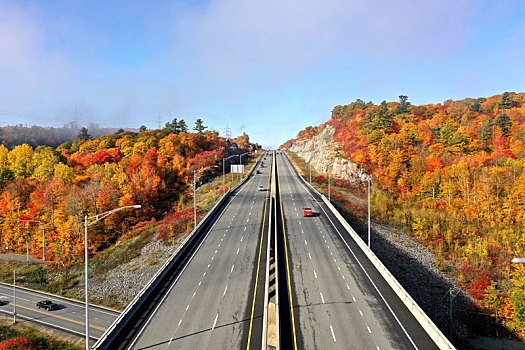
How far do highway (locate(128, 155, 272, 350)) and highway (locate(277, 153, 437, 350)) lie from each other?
10.9 ft

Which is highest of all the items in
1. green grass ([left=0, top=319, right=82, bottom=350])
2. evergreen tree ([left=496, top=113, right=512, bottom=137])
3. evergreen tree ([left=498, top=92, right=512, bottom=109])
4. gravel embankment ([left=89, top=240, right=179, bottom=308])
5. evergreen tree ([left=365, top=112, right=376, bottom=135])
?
evergreen tree ([left=498, top=92, right=512, bottom=109])

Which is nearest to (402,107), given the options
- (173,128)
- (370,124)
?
(370,124)

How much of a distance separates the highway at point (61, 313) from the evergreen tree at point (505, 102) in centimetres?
12939

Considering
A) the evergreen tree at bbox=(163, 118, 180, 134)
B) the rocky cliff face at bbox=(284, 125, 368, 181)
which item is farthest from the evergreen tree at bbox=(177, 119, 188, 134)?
the rocky cliff face at bbox=(284, 125, 368, 181)

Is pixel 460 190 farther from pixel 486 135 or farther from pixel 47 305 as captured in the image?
pixel 47 305

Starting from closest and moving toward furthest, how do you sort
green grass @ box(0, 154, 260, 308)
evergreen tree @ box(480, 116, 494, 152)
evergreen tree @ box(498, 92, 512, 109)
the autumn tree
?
1. green grass @ box(0, 154, 260, 308)
2. evergreen tree @ box(480, 116, 494, 152)
3. the autumn tree
4. evergreen tree @ box(498, 92, 512, 109)

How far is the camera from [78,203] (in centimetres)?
4975

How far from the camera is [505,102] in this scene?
94.9 m

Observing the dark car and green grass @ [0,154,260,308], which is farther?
green grass @ [0,154,260,308]

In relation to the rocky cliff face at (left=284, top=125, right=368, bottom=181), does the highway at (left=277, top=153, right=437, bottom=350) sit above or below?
below

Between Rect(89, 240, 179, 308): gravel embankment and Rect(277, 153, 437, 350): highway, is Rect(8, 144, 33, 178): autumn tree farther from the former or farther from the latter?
Rect(277, 153, 437, 350): highway

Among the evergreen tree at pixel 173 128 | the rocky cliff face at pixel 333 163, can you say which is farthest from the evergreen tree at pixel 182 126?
the rocky cliff face at pixel 333 163

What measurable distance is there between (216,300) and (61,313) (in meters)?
26.2

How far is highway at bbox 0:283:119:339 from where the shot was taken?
2937 cm
